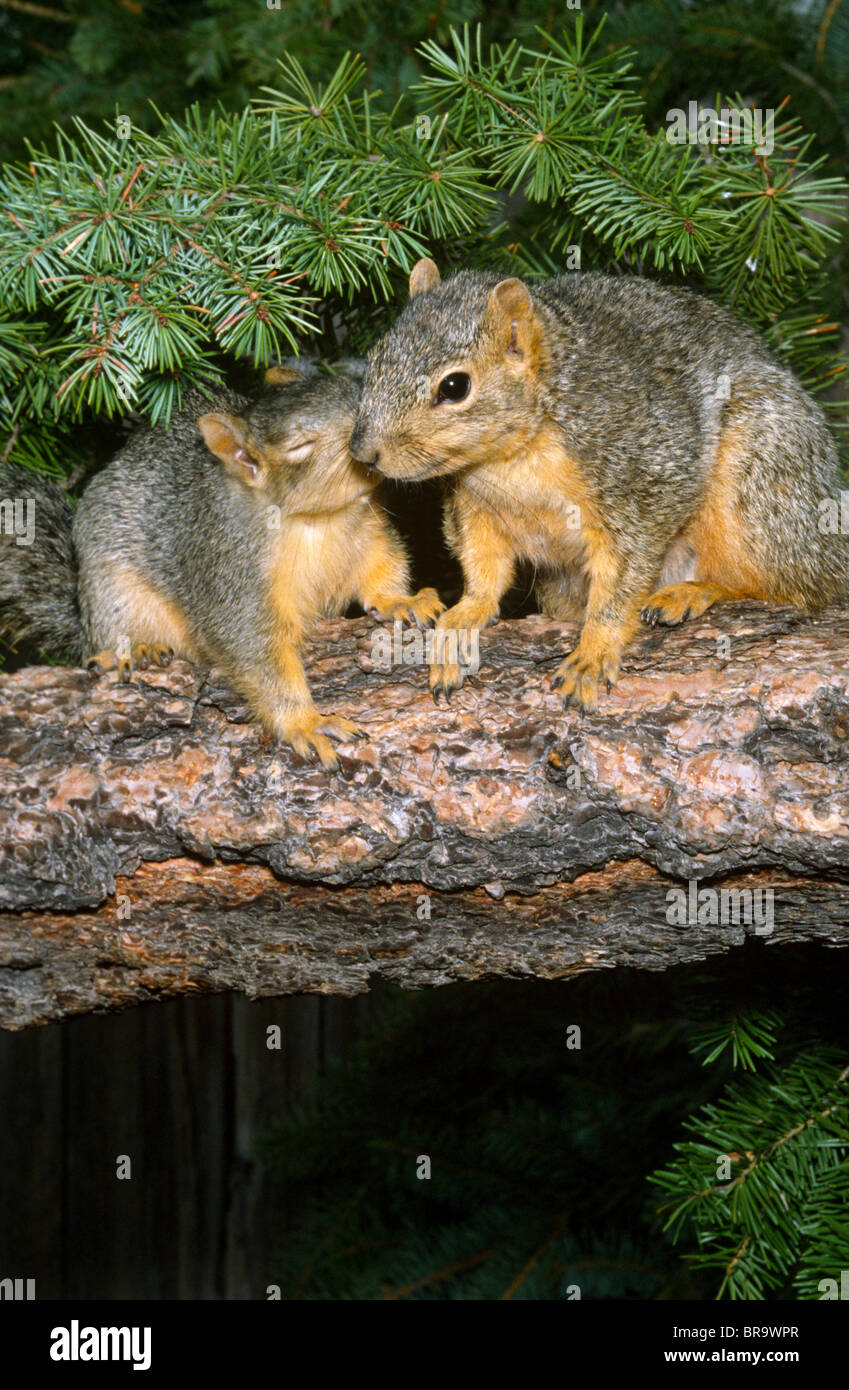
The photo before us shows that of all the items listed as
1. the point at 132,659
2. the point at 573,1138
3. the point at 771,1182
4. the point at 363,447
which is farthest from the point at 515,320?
the point at 573,1138

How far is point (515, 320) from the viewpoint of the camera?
1.72m

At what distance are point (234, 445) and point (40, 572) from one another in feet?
1.99

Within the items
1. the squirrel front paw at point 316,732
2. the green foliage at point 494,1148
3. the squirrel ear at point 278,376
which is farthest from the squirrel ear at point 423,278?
the green foliage at point 494,1148

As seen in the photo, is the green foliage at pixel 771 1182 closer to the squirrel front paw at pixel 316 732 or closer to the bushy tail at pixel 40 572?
the squirrel front paw at pixel 316 732

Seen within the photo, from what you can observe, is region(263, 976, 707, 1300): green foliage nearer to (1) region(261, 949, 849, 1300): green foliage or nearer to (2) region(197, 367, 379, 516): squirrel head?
(1) region(261, 949, 849, 1300): green foliage

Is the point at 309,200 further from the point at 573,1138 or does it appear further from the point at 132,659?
the point at 573,1138

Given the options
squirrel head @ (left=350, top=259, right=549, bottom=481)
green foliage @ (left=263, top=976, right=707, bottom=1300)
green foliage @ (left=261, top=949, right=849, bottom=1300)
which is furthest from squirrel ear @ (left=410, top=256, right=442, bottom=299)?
green foliage @ (left=263, top=976, right=707, bottom=1300)

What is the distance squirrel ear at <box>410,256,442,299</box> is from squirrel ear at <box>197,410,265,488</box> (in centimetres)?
32

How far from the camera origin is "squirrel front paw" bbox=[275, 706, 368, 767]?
5.08 feet

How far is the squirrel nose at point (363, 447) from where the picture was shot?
5.23 ft

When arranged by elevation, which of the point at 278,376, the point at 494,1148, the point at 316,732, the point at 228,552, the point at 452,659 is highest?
the point at 278,376

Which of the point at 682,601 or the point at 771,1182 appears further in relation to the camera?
the point at 682,601

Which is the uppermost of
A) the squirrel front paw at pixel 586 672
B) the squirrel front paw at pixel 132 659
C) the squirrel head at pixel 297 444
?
the squirrel head at pixel 297 444

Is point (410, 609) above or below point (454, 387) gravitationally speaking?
below
